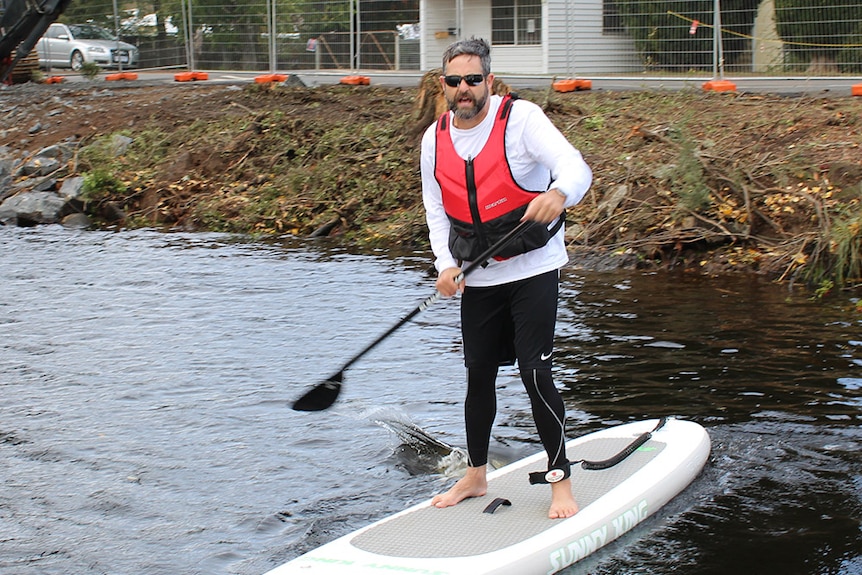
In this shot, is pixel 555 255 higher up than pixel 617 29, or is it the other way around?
pixel 617 29

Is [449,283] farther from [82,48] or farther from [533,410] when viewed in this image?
[82,48]

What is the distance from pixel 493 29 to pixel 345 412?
16814 millimetres

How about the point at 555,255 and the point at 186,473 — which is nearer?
the point at 555,255

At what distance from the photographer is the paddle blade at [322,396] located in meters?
4.90

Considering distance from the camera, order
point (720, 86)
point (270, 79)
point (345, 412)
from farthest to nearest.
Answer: point (270, 79) → point (720, 86) → point (345, 412)

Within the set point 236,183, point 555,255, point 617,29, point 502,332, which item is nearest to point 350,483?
point 502,332

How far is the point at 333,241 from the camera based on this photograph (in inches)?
491

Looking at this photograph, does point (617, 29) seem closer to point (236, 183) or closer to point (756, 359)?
point (236, 183)

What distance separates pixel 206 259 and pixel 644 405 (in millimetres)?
6567

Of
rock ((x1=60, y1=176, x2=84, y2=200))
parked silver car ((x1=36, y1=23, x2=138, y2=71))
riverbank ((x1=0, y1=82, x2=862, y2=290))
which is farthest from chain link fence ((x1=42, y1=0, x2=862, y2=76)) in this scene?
rock ((x1=60, y1=176, x2=84, y2=200))

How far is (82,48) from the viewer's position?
25.2 m

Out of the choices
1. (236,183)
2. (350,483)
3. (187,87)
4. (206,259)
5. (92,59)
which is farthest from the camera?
(92,59)

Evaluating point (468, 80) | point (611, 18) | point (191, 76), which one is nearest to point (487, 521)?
point (468, 80)

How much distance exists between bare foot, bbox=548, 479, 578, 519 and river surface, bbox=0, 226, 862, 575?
24cm
